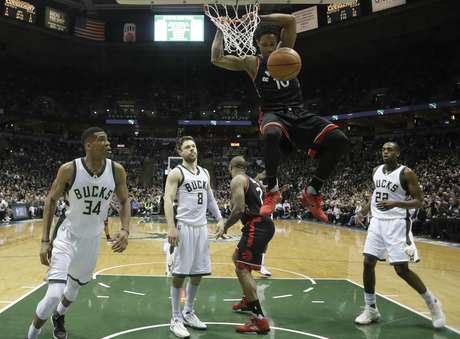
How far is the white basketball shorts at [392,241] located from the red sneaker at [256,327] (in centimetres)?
160

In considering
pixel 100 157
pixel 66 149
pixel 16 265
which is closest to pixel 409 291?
pixel 100 157

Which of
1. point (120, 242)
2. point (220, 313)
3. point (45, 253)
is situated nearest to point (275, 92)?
point (120, 242)

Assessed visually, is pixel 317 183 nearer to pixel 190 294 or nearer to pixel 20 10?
pixel 190 294

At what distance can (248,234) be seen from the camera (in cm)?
561

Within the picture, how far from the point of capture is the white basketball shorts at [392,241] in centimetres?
530

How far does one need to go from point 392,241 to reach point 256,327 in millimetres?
1913

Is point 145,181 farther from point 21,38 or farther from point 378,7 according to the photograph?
point 378,7

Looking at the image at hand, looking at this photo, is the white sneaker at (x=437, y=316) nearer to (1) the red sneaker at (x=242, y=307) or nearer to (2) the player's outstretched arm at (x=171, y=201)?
(1) the red sneaker at (x=242, y=307)

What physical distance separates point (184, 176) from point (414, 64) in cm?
2742

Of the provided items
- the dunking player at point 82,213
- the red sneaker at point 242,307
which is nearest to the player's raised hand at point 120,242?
the dunking player at point 82,213

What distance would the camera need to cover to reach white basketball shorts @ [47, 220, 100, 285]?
13.6ft

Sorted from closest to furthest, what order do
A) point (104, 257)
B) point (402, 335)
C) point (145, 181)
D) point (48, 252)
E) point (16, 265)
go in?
point (48, 252) < point (402, 335) < point (16, 265) < point (104, 257) < point (145, 181)

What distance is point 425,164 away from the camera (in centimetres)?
2286

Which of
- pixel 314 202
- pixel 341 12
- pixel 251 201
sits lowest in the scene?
pixel 251 201
